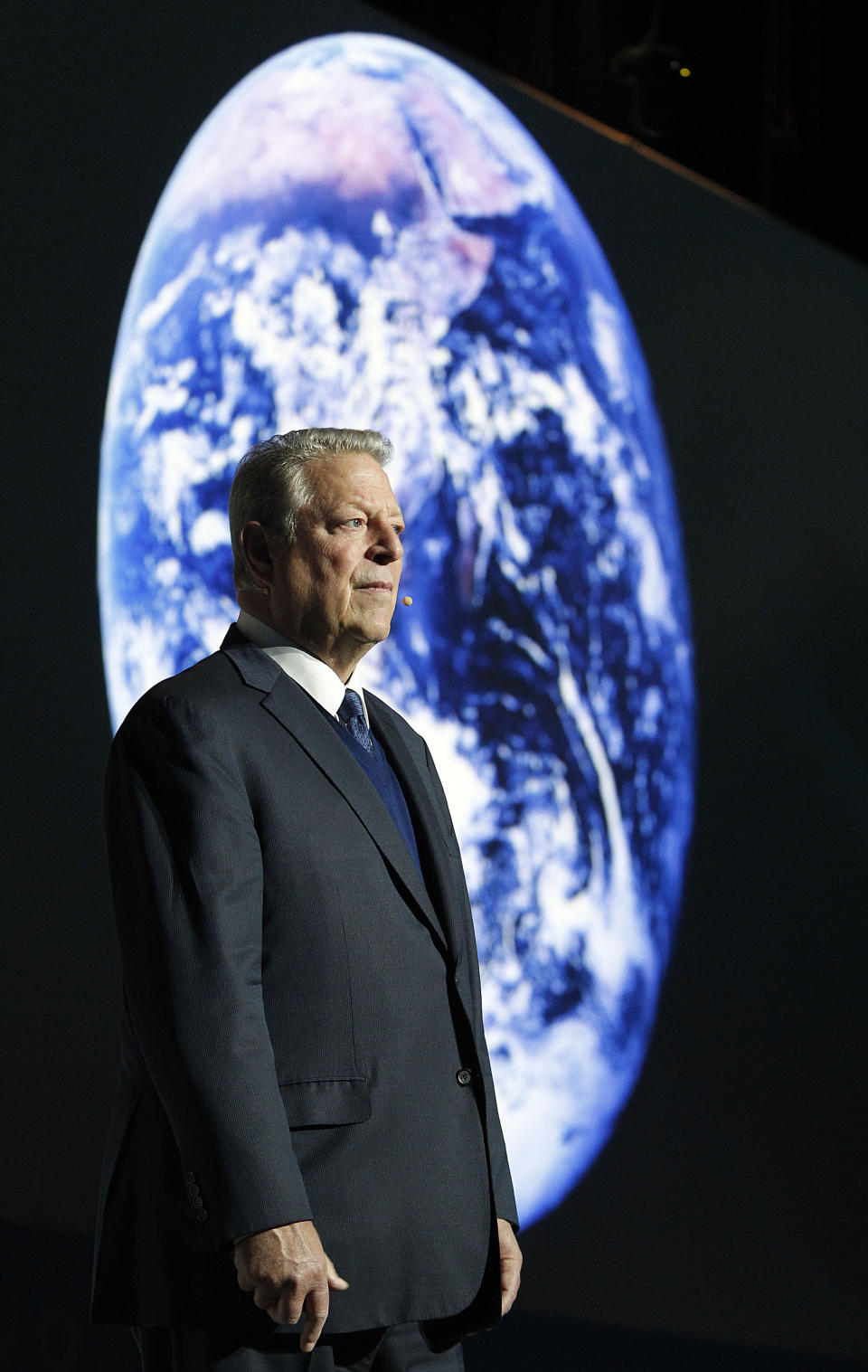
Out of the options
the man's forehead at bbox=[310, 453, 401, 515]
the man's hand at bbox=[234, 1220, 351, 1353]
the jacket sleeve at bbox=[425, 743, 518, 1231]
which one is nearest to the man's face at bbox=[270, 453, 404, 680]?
the man's forehead at bbox=[310, 453, 401, 515]

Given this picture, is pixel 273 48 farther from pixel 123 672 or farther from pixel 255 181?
pixel 123 672

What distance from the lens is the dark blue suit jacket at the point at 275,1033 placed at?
122 centimetres

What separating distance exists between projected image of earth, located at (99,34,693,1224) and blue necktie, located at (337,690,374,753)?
637mm

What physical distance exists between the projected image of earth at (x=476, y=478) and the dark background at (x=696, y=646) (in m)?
0.07

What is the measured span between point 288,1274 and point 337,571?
0.70m

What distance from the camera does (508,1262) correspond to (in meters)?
1.46

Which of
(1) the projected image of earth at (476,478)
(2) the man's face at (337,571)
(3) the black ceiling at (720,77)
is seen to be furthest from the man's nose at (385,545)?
(3) the black ceiling at (720,77)

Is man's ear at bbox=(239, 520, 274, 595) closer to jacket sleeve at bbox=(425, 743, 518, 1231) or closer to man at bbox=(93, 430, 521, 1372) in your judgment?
man at bbox=(93, 430, 521, 1372)

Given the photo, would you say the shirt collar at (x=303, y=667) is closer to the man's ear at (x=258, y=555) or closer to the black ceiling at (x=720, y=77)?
the man's ear at (x=258, y=555)

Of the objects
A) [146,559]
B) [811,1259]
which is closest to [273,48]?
[146,559]

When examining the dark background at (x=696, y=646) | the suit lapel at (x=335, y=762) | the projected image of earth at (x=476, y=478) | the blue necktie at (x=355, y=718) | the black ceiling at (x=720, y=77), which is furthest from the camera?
the black ceiling at (x=720, y=77)

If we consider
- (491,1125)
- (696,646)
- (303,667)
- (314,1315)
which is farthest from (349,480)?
(696,646)

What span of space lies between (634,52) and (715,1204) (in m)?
2.90

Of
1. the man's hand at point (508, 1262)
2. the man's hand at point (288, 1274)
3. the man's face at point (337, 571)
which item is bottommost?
the man's hand at point (508, 1262)
